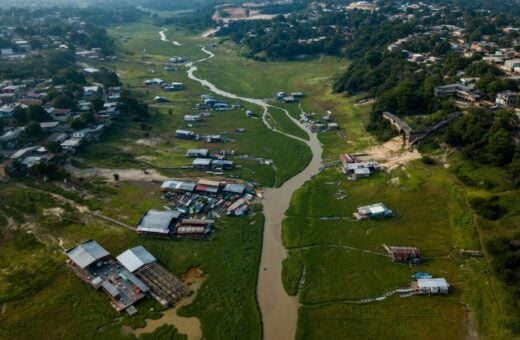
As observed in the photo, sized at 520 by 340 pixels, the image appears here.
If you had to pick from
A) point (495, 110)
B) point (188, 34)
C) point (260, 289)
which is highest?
point (495, 110)

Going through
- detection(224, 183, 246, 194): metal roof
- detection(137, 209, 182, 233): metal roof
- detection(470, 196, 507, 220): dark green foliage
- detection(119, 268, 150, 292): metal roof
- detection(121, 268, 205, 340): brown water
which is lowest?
detection(224, 183, 246, 194): metal roof

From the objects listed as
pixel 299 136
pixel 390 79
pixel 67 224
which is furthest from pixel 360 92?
pixel 67 224

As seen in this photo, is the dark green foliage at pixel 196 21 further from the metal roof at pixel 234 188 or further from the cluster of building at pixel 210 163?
the metal roof at pixel 234 188

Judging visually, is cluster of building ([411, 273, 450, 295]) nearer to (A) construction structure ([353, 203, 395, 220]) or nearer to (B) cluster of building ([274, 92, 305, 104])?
(A) construction structure ([353, 203, 395, 220])

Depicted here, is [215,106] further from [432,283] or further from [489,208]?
[432,283]

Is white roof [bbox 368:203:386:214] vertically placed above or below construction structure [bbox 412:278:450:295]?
below

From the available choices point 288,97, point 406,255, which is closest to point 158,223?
A: point 406,255

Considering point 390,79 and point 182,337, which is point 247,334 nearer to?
point 182,337

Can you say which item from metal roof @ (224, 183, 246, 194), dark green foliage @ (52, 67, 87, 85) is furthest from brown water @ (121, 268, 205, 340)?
dark green foliage @ (52, 67, 87, 85)

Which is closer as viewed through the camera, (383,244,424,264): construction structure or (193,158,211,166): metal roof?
(383,244,424,264): construction structure
